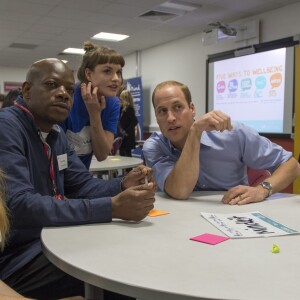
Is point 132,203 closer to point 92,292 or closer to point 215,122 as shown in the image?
point 92,292

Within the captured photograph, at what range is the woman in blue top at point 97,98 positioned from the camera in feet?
6.75

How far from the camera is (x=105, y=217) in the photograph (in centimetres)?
118

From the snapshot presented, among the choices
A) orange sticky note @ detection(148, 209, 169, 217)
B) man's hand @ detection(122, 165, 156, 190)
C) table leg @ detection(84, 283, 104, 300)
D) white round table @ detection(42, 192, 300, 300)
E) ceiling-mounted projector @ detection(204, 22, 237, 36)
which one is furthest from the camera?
ceiling-mounted projector @ detection(204, 22, 237, 36)

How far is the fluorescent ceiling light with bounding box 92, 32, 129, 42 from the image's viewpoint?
6.72m

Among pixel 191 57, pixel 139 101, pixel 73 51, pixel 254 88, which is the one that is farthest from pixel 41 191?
pixel 73 51

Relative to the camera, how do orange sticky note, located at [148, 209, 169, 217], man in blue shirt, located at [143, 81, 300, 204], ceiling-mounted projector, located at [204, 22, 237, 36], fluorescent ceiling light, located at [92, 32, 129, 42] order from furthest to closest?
fluorescent ceiling light, located at [92, 32, 129, 42]
ceiling-mounted projector, located at [204, 22, 237, 36]
man in blue shirt, located at [143, 81, 300, 204]
orange sticky note, located at [148, 209, 169, 217]

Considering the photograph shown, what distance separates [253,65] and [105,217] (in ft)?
16.6

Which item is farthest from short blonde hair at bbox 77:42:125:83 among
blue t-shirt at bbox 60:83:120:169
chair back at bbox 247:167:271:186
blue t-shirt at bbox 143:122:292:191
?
chair back at bbox 247:167:271:186

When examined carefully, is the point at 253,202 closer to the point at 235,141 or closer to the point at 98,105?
the point at 235,141

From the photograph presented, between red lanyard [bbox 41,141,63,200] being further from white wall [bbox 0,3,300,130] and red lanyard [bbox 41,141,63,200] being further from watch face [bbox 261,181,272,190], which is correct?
white wall [bbox 0,3,300,130]

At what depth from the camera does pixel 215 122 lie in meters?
1.60

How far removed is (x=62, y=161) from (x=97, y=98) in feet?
2.09

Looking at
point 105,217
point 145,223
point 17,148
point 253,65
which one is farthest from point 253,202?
point 253,65

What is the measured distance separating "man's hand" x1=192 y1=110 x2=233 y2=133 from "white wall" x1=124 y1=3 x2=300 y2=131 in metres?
4.08
